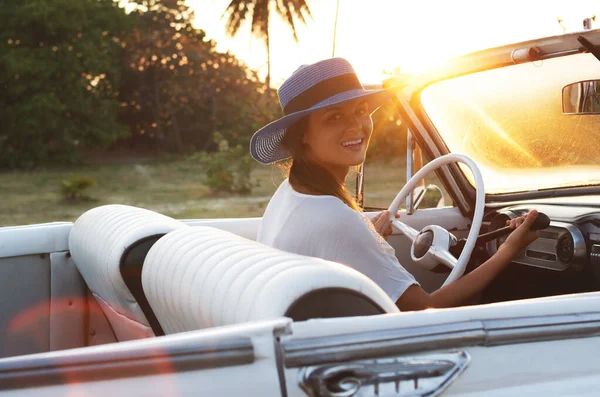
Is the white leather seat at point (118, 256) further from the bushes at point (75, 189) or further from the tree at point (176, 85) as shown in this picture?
the tree at point (176, 85)

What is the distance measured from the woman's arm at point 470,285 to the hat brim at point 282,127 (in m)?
0.65

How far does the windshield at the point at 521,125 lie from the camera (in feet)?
10.9

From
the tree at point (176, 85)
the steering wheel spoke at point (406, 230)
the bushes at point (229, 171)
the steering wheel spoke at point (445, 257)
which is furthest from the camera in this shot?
the tree at point (176, 85)

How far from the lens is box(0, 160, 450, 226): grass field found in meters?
16.1

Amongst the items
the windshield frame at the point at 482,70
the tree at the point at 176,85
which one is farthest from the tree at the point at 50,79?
the windshield frame at the point at 482,70

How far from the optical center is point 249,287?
1585mm

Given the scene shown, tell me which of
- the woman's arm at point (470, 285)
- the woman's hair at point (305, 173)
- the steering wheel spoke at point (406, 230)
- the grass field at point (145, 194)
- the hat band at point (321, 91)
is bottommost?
the grass field at point (145, 194)

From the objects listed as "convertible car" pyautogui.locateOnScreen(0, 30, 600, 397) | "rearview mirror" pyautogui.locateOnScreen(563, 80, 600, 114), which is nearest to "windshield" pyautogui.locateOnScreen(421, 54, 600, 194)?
"convertible car" pyautogui.locateOnScreen(0, 30, 600, 397)

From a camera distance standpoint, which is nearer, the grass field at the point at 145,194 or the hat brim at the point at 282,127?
the hat brim at the point at 282,127

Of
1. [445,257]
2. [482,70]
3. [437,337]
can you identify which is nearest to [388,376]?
[437,337]

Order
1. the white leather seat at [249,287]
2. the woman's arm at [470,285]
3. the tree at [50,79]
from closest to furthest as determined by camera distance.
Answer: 1. the white leather seat at [249,287]
2. the woman's arm at [470,285]
3. the tree at [50,79]

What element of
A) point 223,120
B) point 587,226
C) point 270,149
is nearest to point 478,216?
point 587,226

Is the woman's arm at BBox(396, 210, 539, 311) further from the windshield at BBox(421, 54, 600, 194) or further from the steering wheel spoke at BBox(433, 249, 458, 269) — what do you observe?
the windshield at BBox(421, 54, 600, 194)

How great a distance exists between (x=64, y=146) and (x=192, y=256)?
31.0 meters
